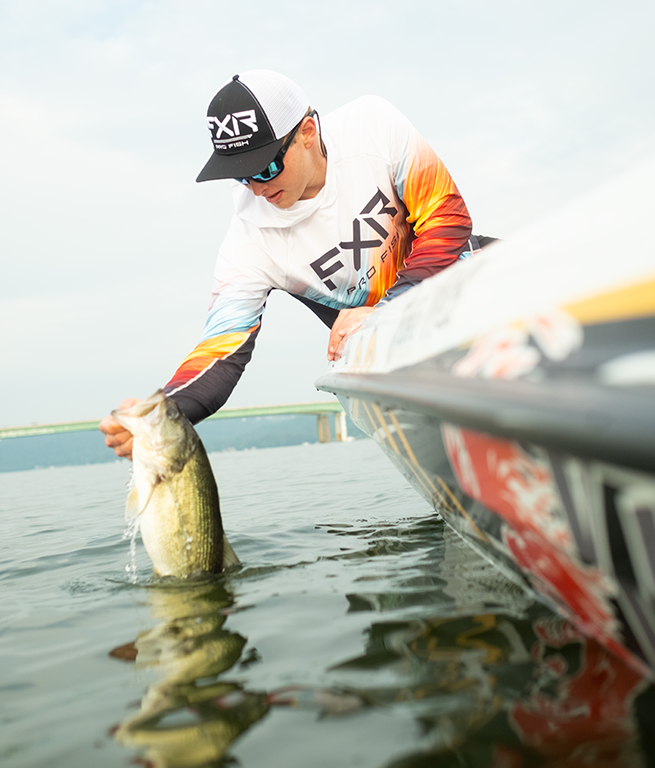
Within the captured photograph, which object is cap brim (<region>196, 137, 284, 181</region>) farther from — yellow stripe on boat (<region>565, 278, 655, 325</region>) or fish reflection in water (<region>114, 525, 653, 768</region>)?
yellow stripe on boat (<region>565, 278, 655, 325</region>)

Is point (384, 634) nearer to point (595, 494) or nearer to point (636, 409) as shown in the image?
point (595, 494)

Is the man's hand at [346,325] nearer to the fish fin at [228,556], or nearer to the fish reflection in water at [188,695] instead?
the fish fin at [228,556]

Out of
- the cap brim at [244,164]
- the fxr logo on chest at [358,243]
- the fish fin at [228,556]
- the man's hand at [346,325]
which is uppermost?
the cap brim at [244,164]

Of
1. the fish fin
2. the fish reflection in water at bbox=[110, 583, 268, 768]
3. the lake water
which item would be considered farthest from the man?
the fish reflection in water at bbox=[110, 583, 268, 768]

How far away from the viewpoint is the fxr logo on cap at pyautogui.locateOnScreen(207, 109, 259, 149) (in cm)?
308

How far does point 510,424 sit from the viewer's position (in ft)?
3.55

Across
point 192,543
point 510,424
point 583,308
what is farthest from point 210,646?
point 583,308

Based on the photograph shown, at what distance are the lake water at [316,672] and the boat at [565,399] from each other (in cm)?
20

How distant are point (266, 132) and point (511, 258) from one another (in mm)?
2046

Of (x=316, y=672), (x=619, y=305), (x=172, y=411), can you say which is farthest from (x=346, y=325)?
(x=619, y=305)

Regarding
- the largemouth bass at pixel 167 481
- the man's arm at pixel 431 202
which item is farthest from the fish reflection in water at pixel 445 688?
the man's arm at pixel 431 202

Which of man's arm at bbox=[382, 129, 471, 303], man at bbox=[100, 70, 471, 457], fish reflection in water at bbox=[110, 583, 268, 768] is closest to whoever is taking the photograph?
fish reflection in water at bbox=[110, 583, 268, 768]

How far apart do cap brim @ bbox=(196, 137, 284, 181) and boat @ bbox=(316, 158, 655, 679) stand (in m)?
1.70

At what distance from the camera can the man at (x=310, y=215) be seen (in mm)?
3156
